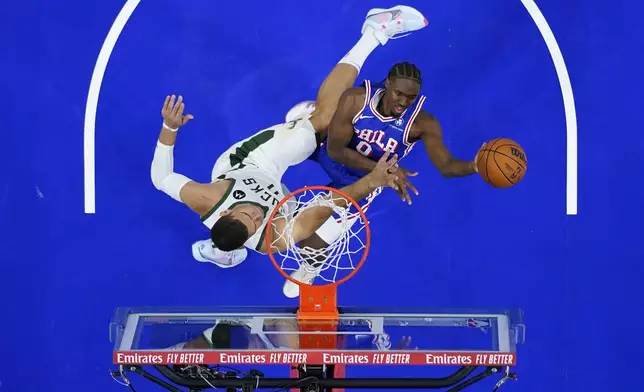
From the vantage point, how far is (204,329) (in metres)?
6.59

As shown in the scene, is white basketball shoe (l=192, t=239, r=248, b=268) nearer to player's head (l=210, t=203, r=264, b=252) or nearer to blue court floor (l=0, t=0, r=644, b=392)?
blue court floor (l=0, t=0, r=644, b=392)

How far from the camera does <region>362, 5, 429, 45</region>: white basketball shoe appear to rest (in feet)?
24.3

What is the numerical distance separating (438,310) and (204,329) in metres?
1.27

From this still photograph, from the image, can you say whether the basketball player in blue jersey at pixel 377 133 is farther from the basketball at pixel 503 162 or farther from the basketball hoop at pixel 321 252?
the basketball at pixel 503 162

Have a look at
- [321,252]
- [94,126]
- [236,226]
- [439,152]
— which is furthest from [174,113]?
[439,152]

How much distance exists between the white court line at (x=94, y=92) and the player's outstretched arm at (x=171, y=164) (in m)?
0.41

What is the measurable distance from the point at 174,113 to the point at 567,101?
7.79 feet

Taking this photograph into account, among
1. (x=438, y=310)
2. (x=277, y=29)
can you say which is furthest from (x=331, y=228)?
(x=277, y=29)

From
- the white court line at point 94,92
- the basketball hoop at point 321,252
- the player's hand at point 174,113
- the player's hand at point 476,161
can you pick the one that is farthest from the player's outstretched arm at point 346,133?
the white court line at point 94,92

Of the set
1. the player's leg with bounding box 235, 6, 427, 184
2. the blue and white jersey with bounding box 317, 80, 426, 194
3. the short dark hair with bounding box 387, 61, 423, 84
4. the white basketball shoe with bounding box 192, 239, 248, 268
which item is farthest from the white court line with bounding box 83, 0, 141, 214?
the short dark hair with bounding box 387, 61, 423, 84

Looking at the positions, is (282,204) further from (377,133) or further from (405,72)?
(405,72)

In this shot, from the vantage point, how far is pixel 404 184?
23.7 feet
